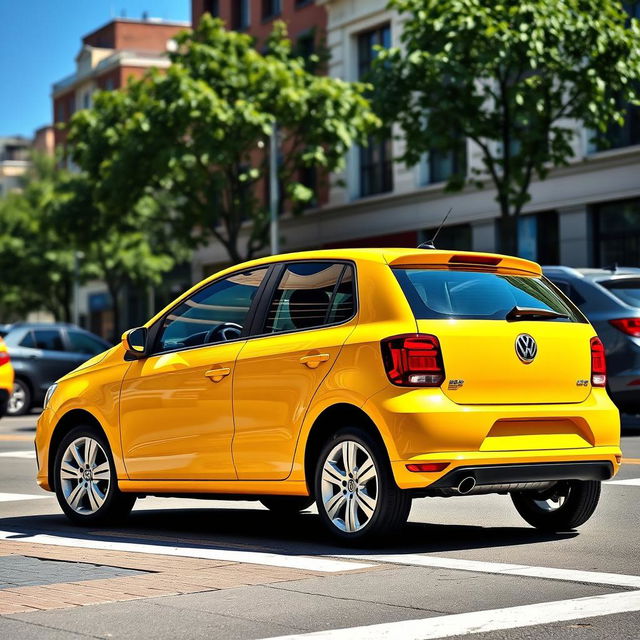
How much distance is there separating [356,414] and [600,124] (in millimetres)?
19076

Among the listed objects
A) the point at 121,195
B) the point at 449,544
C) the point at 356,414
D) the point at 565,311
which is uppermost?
the point at 121,195

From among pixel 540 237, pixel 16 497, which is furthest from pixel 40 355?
pixel 540 237

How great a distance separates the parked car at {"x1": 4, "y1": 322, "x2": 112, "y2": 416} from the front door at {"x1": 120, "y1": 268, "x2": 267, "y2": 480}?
16.0m

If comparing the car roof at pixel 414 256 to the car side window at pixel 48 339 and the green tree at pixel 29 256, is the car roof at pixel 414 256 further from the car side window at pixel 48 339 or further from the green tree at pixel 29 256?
the green tree at pixel 29 256

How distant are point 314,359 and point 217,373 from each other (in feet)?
2.74

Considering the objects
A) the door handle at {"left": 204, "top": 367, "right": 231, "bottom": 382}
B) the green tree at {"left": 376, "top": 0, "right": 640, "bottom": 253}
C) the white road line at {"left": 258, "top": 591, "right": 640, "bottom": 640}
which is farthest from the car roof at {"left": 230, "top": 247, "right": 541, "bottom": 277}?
the green tree at {"left": 376, "top": 0, "right": 640, "bottom": 253}

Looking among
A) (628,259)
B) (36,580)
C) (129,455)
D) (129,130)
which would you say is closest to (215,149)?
(129,130)

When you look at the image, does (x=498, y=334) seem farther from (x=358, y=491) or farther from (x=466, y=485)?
(x=358, y=491)

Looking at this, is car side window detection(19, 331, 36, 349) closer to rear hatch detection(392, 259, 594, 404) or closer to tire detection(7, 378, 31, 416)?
tire detection(7, 378, 31, 416)

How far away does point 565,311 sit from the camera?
329 inches

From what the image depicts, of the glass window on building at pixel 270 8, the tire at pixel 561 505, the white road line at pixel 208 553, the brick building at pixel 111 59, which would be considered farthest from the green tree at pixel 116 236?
the tire at pixel 561 505

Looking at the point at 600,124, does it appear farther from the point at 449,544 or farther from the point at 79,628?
the point at 79,628

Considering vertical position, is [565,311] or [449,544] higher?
[565,311]

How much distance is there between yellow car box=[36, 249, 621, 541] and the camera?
Answer: 7.61 metres
